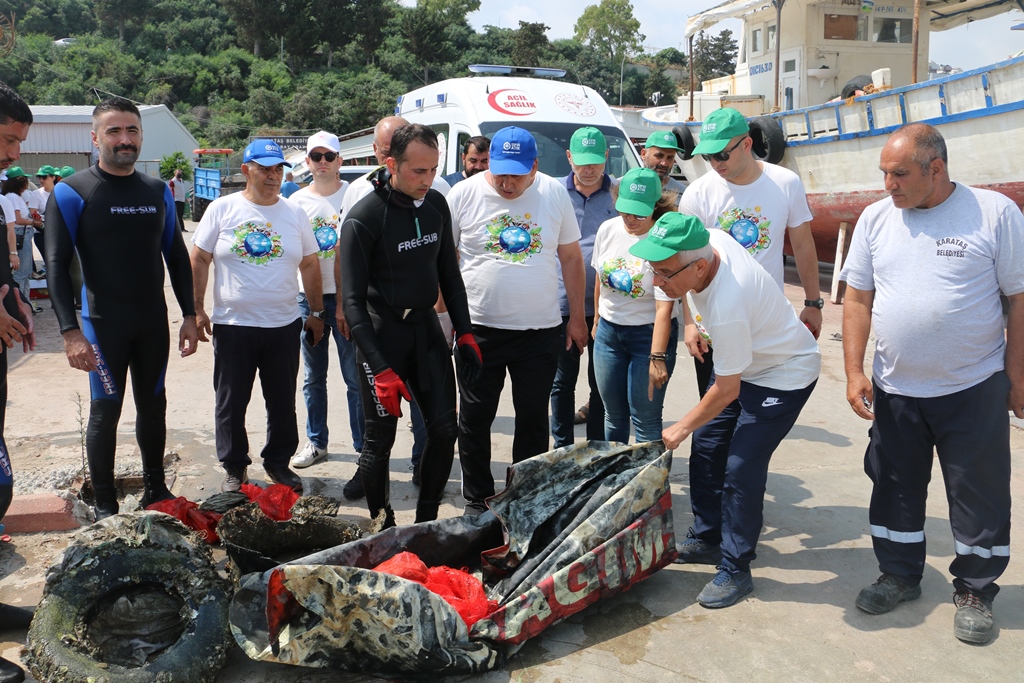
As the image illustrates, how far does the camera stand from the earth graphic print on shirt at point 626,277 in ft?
14.8

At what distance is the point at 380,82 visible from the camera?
57.1 m

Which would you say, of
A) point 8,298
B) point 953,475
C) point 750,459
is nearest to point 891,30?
point 953,475

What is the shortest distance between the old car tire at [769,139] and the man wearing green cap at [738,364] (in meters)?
11.6

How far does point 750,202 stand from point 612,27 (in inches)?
3273

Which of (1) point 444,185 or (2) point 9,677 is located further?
(1) point 444,185

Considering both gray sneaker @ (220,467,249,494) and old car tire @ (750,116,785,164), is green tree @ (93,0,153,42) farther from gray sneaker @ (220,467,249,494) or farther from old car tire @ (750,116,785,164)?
gray sneaker @ (220,467,249,494)

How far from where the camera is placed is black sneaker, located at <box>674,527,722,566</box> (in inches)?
156

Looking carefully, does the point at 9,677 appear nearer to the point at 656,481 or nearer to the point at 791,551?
the point at 656,481

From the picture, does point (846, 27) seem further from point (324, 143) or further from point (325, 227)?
point (325, 227)

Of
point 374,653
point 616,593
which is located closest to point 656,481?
point 616,593

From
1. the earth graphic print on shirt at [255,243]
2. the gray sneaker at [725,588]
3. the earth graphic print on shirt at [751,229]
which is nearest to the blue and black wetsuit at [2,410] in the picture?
the earth graphic print on shirt at [255,243]

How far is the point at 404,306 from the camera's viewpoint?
391 centimetres

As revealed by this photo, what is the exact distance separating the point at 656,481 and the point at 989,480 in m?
1.30

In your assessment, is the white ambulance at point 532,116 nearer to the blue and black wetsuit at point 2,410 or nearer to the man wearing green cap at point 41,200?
the man wearing green cap at point 41,200
